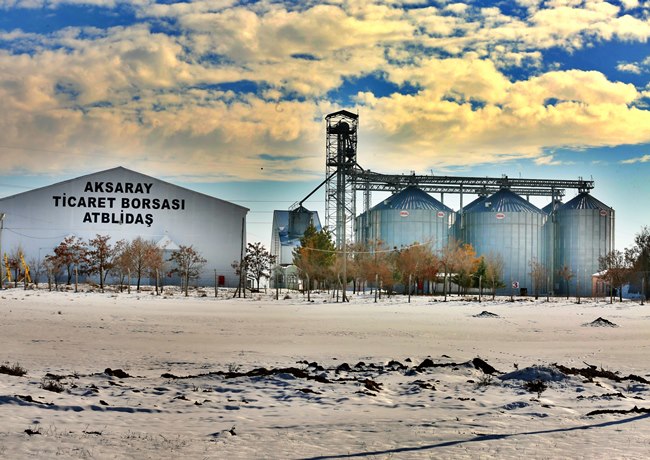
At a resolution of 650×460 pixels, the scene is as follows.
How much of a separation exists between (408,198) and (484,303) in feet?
127

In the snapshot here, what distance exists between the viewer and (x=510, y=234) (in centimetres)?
9725

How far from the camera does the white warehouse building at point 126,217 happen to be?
8375 centimetres

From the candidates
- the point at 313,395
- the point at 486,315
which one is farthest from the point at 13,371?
the point at 486,315

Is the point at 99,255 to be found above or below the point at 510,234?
below

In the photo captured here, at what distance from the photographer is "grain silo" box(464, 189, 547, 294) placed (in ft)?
317

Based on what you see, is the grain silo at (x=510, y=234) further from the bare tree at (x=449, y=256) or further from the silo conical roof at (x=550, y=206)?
the silo conical roof at (x=550, y=206)

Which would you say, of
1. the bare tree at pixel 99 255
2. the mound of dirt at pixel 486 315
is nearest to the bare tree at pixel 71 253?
the bare tree at pixel 99 255

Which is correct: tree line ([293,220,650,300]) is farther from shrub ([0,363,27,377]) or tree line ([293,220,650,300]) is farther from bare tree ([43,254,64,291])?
shrub ([0,363,27,377])

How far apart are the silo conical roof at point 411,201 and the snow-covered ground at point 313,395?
66683 mm

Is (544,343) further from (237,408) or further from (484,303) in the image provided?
(484,303)

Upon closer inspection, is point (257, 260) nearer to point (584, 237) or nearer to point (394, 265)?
point (394, 265)

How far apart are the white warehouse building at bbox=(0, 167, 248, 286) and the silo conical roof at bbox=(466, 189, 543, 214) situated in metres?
31.0

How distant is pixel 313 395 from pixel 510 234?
278 feet

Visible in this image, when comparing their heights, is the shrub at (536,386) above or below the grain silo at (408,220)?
below
